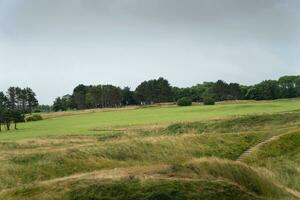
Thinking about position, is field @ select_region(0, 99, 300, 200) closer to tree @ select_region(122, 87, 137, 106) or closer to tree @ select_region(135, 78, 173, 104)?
tree @ select_region(135, 78, 173, 104)

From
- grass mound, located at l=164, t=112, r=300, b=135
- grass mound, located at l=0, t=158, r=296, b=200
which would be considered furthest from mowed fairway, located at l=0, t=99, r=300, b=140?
grass mound, located at l=0, t=158, r=296, b=200

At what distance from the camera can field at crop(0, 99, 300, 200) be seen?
57.9ft

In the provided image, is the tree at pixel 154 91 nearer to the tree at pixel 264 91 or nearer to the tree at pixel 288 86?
the tree at pixel 264 91

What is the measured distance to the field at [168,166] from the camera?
57.9 ft

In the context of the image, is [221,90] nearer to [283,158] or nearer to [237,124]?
[237,124]

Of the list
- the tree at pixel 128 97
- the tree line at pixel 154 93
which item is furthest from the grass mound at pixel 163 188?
the tree at pixel 128 97

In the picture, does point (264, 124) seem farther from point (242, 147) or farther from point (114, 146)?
point (114, 146)

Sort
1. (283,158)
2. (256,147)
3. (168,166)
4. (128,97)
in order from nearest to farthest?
(168,166) < (283,158) < (256,147) < (128,97)

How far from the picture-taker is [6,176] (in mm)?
28016

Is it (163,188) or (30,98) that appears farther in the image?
(30,98)

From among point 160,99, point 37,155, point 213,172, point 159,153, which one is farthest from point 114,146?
point 160,99

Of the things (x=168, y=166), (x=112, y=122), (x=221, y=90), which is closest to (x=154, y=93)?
(x=221, y=90)

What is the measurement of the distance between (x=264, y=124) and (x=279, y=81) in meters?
138

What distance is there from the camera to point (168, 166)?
19672 millimetres
